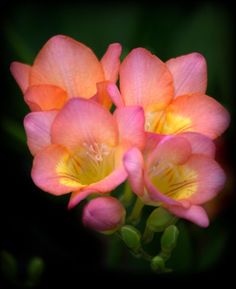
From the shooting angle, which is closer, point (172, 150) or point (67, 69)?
point (172, 150)

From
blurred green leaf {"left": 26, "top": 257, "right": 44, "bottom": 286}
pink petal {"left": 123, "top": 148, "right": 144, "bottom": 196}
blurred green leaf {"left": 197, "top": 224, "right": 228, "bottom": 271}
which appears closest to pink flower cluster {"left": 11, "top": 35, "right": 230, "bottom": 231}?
pink petal {"left": 123, "top": 148, "right": 144, "bottom": 196}

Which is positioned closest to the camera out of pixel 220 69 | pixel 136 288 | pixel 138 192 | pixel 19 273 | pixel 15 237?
pixel 138 192

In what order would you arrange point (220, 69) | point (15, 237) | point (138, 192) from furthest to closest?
point (220, 69) < point (15, 237) < point (138, 192)

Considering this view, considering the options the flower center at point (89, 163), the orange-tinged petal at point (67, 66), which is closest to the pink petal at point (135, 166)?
the flower center at point (89, 163)

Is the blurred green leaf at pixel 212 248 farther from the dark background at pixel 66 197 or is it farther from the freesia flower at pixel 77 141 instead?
the freesia flower at pixel 77 141

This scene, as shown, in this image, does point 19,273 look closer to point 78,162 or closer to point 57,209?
point 57,209

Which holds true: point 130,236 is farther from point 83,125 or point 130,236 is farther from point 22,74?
point 22,74

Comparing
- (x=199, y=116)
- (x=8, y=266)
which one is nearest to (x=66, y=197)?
(x=8, y=266)

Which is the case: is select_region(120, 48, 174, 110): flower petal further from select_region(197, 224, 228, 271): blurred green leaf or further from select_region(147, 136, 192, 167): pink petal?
select_region(197, 224, 228, 271): blurred green leaf

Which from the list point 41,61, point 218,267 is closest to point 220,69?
point 218,267
